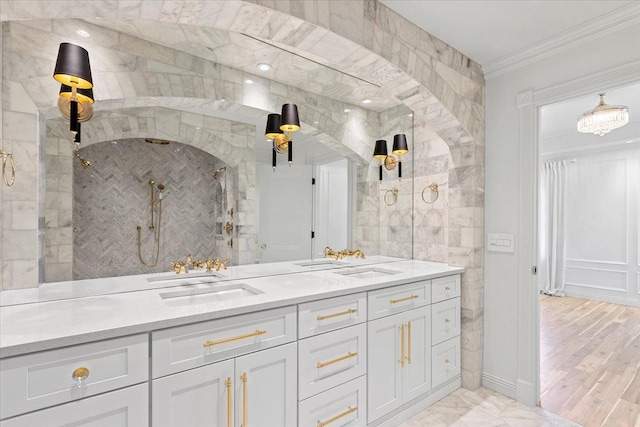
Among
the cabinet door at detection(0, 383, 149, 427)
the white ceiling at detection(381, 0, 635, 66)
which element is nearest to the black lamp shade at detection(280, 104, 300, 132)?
the white ceiling at detection(381, 0, 635, 66)

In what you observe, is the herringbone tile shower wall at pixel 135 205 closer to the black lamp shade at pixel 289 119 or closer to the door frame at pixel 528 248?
the black lamp shade at pixel 289 119

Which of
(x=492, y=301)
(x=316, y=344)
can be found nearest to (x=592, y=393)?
(x=492, y=301)

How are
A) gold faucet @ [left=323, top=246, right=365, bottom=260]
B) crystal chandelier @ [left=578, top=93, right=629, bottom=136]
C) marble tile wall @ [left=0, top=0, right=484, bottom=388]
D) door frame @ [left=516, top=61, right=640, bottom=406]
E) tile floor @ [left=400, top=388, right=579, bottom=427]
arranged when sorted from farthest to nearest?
crystal chandelier @ [left=578, top=93, right=629, bottom=136], gold faucet @ [left=323, top=246, right=365, bottom=260], door frame @ [left=516, top=61, right=640, bottom=406], tile floor @ [left=400, top=388, right=579, bottom=427], marble tile wall @ [left=0, top=0, right=484, bottom=388]

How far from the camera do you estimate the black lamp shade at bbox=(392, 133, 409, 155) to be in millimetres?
2891

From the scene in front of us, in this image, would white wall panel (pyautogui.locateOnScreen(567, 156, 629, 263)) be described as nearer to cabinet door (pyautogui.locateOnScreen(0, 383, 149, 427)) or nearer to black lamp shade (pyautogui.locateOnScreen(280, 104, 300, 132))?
black lamp shade (pyautogui.locateOnScreen(280, 104, 300, 132))

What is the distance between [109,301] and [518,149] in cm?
280

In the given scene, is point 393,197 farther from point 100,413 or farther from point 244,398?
point 100,413

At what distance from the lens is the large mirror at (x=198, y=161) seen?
1671 millimetres

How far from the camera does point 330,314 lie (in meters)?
1.77

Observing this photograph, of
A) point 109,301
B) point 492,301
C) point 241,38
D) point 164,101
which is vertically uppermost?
point 241,38

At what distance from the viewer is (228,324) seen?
4.66 feet

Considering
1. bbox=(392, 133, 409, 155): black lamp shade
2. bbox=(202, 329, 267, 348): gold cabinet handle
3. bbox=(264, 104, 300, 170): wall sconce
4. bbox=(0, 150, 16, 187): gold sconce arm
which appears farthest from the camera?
bbox=(392, 133, 409, 155): black lamp shade

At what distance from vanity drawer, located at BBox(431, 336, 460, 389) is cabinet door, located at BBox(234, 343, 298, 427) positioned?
1218 mm

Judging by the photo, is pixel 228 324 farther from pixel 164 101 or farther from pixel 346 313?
pixel 164 101
